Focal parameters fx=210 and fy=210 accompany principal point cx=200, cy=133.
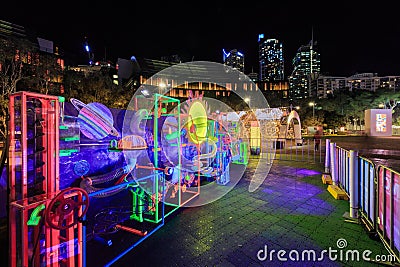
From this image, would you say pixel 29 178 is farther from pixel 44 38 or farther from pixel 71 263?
pixel 44 38

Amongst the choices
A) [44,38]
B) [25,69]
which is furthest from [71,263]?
[44,38]

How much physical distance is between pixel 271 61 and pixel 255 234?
195 meters

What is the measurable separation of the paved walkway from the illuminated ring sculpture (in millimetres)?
1168

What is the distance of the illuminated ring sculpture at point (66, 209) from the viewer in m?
2.36

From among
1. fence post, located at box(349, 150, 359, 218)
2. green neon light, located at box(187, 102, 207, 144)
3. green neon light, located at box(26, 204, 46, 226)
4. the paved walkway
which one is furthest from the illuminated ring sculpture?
fence post, located at box(349, 150, 359, 218)

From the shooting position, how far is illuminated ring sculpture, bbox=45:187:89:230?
2361mm

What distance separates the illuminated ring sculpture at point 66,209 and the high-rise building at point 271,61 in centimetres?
18783

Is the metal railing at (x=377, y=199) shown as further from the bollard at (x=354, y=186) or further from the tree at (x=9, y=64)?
the tree at (x=9, y=64)

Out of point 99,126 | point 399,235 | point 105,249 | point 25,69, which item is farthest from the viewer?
point 25,69

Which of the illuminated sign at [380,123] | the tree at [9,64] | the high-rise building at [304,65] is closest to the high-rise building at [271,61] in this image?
the high-rise building at [304,65]

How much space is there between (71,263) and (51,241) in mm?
388

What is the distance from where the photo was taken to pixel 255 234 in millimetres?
4223

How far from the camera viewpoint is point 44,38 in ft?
173

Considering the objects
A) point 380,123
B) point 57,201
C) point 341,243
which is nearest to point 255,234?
point 341,243
